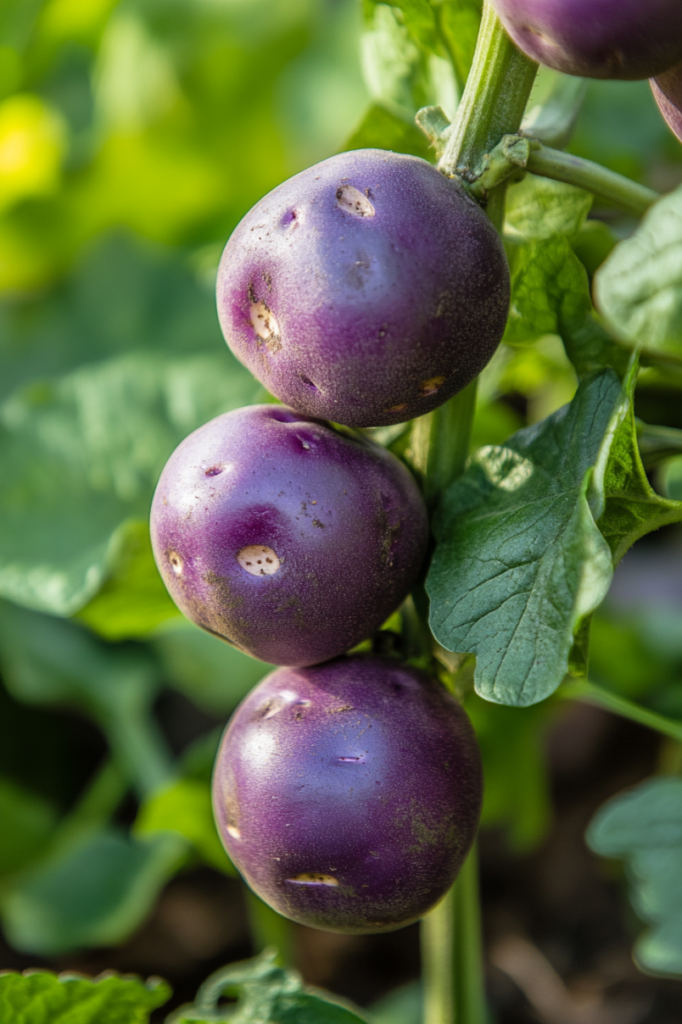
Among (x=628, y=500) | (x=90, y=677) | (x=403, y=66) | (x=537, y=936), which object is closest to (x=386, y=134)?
(x=403, y=66)

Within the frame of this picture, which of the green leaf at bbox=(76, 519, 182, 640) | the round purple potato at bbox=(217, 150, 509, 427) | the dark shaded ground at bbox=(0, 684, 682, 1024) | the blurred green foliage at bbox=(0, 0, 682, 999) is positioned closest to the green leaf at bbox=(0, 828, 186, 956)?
the blurred green foliage at bbox=(0, 0, 682, 999)

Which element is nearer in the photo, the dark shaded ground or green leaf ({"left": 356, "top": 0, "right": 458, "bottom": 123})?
green leaf ({"left": 356, "top": 0, "right": 458, "bottom": 123})

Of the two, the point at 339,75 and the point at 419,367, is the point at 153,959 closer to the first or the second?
the point at 419,367

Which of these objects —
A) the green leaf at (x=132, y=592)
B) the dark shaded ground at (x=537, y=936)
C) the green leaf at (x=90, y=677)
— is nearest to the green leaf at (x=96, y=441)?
the green leaf at (x=132, y=592)

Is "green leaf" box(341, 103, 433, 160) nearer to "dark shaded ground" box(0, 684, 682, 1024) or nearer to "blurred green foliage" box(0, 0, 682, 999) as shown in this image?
"blurred green foliage" box(0, 0, 682, 999)

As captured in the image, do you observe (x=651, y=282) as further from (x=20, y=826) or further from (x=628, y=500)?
(x=20, y=826)

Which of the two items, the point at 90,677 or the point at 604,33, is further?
the point at 90,677
